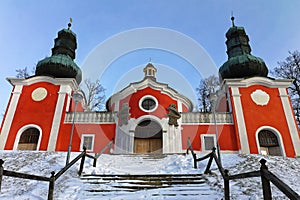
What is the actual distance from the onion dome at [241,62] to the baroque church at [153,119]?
3.1 inches

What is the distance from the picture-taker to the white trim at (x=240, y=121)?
15091mm

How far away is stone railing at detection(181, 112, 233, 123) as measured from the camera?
54.3ft

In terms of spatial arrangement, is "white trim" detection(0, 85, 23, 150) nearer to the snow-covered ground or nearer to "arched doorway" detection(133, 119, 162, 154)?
the snow-covered ground

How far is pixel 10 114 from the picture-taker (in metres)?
16.5

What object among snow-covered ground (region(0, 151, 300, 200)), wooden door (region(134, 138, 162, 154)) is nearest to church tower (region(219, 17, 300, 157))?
wooden door (region(134, 138, 162, 154))

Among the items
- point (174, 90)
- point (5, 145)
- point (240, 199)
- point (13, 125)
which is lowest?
point (240, 199)

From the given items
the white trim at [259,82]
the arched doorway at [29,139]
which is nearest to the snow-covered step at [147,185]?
the arched doorway at [29,139]

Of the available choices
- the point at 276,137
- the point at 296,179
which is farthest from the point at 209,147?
the point at 296,179

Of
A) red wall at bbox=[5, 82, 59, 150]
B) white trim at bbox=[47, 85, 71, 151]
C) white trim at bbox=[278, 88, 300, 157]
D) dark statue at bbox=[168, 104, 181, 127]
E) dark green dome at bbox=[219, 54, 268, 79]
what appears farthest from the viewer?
dark green dome at bbox=[219, 54, 268, 79]

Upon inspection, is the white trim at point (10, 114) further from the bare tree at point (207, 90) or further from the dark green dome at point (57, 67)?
the bare tree at point (207, 90)

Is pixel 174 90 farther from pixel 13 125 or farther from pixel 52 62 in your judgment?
pixel 13 125

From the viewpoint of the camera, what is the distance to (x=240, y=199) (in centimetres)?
552

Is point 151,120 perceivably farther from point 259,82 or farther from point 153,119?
point 259,82

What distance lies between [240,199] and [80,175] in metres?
4.89
